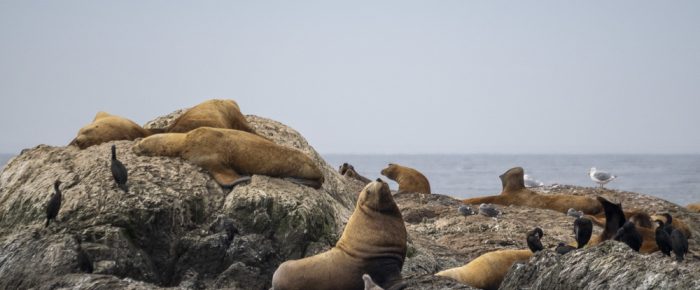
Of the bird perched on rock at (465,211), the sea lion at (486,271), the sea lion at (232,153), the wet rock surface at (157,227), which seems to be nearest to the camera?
the wet rock surface at (157,227)

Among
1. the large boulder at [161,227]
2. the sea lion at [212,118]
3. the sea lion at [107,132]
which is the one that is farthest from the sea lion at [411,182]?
the large boulder at [161,227]

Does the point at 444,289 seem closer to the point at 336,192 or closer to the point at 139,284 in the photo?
the point at 139,284

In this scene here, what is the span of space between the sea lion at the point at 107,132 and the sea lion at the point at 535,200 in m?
6.54

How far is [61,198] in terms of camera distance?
10.1m

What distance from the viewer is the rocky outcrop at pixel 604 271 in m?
7.30

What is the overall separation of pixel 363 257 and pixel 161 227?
1.96 meters

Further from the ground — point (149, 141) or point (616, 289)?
point (149, 141)

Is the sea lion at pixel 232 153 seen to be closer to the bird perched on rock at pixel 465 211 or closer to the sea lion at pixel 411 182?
the bird perched on rock at pixel 465 211

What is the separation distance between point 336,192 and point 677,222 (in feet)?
17.1

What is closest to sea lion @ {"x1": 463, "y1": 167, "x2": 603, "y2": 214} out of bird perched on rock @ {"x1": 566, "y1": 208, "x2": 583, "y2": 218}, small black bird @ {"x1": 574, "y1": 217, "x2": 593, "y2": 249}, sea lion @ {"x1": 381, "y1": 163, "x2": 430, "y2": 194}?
bird perched on rock @ {"x1": 566, "y1": 208, "x2": 583, "y2": 218}

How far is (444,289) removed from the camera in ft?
27.2

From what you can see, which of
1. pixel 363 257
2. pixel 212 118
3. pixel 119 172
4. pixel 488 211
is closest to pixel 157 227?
pixel 119 172

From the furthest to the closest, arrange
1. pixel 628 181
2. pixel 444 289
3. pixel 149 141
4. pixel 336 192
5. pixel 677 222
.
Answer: pixel 628 181 → pixel 677 222 → pixel 336 192 → pixel 149 141 → pixel 444 289

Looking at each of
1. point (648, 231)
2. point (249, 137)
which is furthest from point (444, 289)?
point (648, 231)
